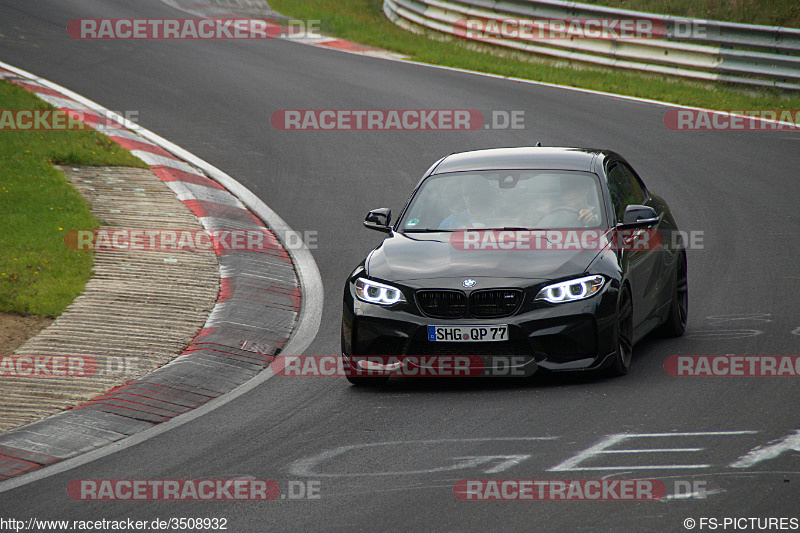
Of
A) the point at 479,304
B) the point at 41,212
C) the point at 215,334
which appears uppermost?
the point at 41,212

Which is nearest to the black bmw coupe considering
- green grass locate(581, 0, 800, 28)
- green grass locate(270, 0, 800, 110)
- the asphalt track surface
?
the asphalt track surface

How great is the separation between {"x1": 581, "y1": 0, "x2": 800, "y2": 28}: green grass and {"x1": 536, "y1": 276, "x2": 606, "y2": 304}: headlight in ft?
52.5

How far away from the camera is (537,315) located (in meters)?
7.57

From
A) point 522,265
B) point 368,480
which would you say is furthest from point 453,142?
point 368,480

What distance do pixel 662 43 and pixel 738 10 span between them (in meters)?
2.72

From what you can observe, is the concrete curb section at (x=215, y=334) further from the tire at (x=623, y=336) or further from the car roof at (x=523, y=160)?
the tire at (x=623, y=336)

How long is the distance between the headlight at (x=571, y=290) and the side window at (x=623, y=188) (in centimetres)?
120

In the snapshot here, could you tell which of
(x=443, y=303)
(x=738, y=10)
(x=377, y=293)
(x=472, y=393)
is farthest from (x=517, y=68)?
(x=472, y=393)

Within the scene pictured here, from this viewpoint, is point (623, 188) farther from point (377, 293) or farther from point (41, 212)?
point (41, 212)

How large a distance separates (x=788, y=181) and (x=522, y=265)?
815 cm

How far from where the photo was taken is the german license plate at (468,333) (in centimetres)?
756

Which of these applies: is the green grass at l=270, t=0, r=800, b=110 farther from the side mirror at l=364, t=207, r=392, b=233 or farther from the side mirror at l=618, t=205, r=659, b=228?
the side mirror at l=364, t=207, r=392, b=233

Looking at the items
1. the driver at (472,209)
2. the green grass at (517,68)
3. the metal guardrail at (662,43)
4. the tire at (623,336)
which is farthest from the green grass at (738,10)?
the tire at (623,336)

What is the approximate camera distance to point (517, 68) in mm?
22250
